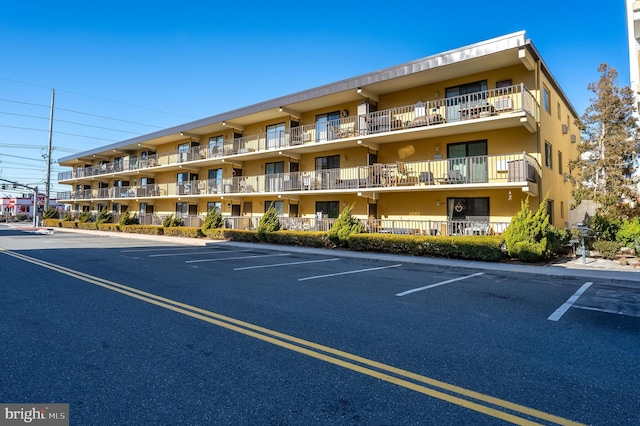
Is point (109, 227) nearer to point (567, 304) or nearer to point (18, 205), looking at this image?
point (567, 304)

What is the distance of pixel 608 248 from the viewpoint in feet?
41.4

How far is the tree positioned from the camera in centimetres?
1439

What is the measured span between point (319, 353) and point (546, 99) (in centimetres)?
1793

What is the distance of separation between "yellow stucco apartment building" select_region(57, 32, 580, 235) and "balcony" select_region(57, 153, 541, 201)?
0.19 feet

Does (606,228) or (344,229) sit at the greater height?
(606,228)

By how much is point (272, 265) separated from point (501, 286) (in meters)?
6.72

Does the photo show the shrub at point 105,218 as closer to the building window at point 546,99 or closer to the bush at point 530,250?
the bush at point 530,250

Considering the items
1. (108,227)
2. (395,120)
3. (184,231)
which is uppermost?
(395,120)

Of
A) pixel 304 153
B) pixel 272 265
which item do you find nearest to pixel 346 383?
pixel 272 265

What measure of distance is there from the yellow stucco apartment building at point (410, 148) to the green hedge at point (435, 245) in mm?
1901

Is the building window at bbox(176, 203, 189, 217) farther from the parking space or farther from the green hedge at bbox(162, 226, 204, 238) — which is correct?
the parking space

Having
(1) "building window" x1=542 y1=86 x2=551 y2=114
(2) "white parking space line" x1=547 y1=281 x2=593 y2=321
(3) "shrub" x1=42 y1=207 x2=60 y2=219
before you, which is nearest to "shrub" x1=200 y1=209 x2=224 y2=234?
(1) "building window" x1=542 y1=86 x2=551 y2=114

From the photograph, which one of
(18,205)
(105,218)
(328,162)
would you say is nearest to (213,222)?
(328,162)

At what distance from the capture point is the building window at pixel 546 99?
51.1 ft
